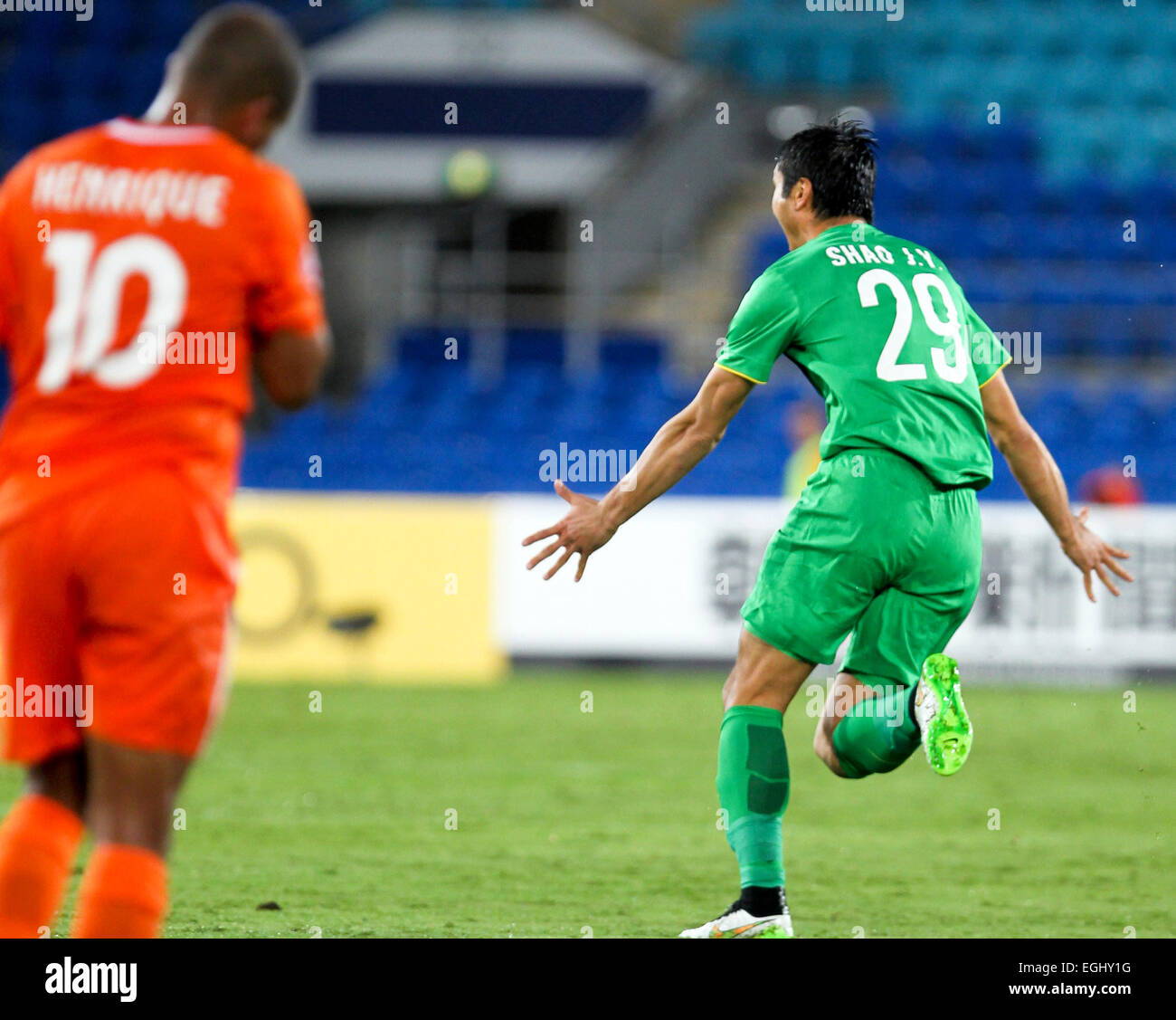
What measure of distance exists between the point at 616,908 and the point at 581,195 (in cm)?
1452

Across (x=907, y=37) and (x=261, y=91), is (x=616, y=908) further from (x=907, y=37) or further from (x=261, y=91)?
(x=907, y=37)

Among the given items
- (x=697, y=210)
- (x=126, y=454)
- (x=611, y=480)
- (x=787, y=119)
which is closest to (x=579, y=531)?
(x=126, y=454)

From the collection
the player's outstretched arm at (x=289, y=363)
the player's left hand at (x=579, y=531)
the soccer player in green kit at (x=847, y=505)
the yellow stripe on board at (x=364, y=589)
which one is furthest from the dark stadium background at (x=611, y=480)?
the player's outstretched arm at (x=289, y=363)

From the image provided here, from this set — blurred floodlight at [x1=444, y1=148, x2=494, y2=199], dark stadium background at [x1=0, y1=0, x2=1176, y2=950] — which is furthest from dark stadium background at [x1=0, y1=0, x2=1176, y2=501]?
blurred floodlight at [x1=444, y1=148, x2=494, y2=199]

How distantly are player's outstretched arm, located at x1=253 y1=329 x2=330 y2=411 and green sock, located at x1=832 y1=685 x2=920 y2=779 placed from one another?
83.0 inches

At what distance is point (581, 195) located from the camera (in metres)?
19.5

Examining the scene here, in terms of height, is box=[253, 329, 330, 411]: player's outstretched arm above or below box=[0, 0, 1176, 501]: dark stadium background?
below

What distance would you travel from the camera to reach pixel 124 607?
3.42 metres

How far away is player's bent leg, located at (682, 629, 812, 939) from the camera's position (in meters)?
4.84

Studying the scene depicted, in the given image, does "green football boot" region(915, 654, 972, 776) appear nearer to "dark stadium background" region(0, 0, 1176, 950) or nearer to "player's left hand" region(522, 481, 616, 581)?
"dark stadium background" region(0, 0, 1176, 950)

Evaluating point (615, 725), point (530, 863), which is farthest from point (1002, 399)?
point (615, 725)

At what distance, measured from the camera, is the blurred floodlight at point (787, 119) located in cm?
1956

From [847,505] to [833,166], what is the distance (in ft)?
3.18

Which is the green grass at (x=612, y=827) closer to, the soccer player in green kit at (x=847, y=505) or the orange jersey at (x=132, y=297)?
the soccer player in green kit at (x=847, y=505)
